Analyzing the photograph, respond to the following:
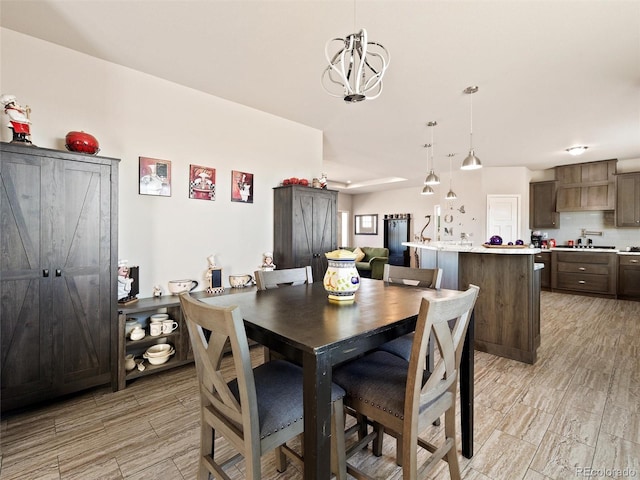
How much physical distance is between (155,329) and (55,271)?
852 millimetres

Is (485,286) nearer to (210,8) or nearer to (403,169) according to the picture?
(210,8)

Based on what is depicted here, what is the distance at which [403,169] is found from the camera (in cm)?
696

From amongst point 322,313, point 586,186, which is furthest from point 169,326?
point 586,186

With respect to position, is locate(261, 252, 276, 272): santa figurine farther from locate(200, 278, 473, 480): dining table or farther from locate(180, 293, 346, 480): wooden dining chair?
locate(180, 293, 346, 480): wooden dining chair

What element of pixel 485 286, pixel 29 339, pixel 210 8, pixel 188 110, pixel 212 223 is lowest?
pixel 29 339

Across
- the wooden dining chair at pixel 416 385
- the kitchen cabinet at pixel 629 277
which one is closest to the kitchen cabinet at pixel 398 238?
the kitchen cabinet at pixel 629 277

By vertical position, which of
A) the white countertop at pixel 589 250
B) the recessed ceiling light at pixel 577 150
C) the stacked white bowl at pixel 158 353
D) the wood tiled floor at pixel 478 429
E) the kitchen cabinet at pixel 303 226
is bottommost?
the wood tiled floor at pixel 478 429

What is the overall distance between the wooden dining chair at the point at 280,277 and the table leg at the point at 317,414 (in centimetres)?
111

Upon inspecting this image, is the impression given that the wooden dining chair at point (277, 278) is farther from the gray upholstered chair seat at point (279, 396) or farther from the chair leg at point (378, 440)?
the chair leg at point (378, 440)

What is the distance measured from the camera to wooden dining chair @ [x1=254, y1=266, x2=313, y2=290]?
6.82ft

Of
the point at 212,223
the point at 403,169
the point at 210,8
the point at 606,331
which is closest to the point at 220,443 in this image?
the point at 212,223

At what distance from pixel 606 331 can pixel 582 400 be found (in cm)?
224

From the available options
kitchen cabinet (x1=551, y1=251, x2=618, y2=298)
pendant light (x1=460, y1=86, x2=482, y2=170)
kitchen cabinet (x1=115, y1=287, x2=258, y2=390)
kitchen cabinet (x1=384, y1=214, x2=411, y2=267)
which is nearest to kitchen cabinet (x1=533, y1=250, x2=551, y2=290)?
kitchen cabinet (x1=551, y1=251, x2=618, y2=298)

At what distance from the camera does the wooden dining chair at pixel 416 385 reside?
1.11m
